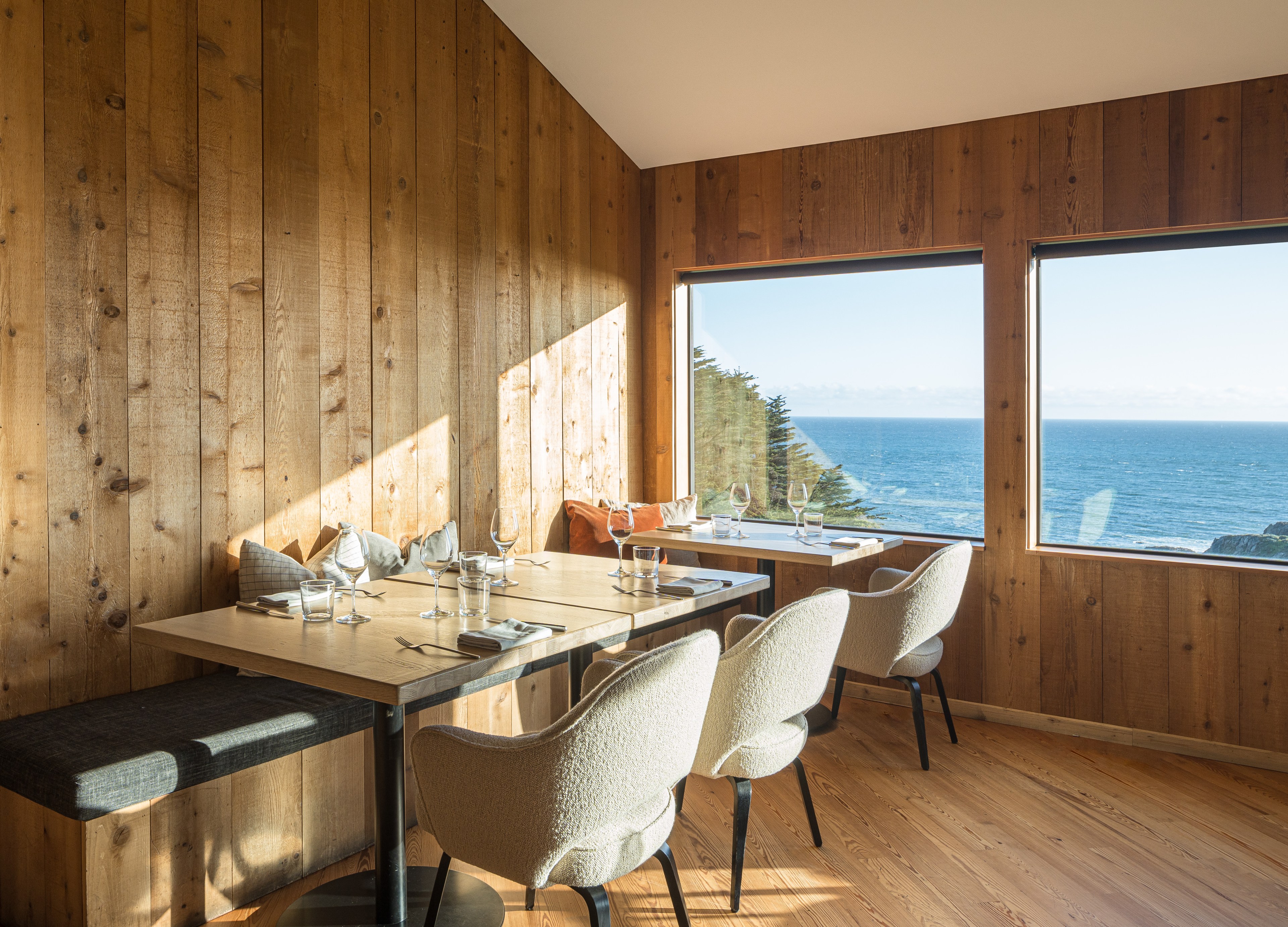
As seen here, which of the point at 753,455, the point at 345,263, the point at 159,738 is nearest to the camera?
the point at 159,738

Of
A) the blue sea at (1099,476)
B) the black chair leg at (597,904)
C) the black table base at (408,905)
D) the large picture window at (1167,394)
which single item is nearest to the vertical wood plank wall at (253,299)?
the black table base at (408,905)

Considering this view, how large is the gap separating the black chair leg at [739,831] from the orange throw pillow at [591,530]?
1.78 metres

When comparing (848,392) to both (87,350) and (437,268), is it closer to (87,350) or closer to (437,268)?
(437,268)

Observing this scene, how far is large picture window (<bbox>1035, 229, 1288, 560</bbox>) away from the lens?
350 cm

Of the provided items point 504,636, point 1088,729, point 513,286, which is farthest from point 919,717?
point 513,286

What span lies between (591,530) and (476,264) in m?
1.27

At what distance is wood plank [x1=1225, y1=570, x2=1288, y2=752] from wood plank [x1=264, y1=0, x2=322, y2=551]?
3400mm

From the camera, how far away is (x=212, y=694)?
8.13 feet

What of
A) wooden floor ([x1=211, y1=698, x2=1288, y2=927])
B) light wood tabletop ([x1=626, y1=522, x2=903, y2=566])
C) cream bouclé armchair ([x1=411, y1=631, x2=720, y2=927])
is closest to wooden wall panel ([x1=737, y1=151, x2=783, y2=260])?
light wood tabletop ([x1=626, y1=522, x2=903, y2=566])

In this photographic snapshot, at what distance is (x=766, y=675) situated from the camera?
209 cm

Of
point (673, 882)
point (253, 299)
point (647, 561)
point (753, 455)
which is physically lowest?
point (673, 882)

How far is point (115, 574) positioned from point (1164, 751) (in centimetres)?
371

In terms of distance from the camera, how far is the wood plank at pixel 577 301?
13.8 ft

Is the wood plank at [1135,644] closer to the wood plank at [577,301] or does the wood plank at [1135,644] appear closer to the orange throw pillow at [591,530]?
the orange throw pillow at [591,530]
